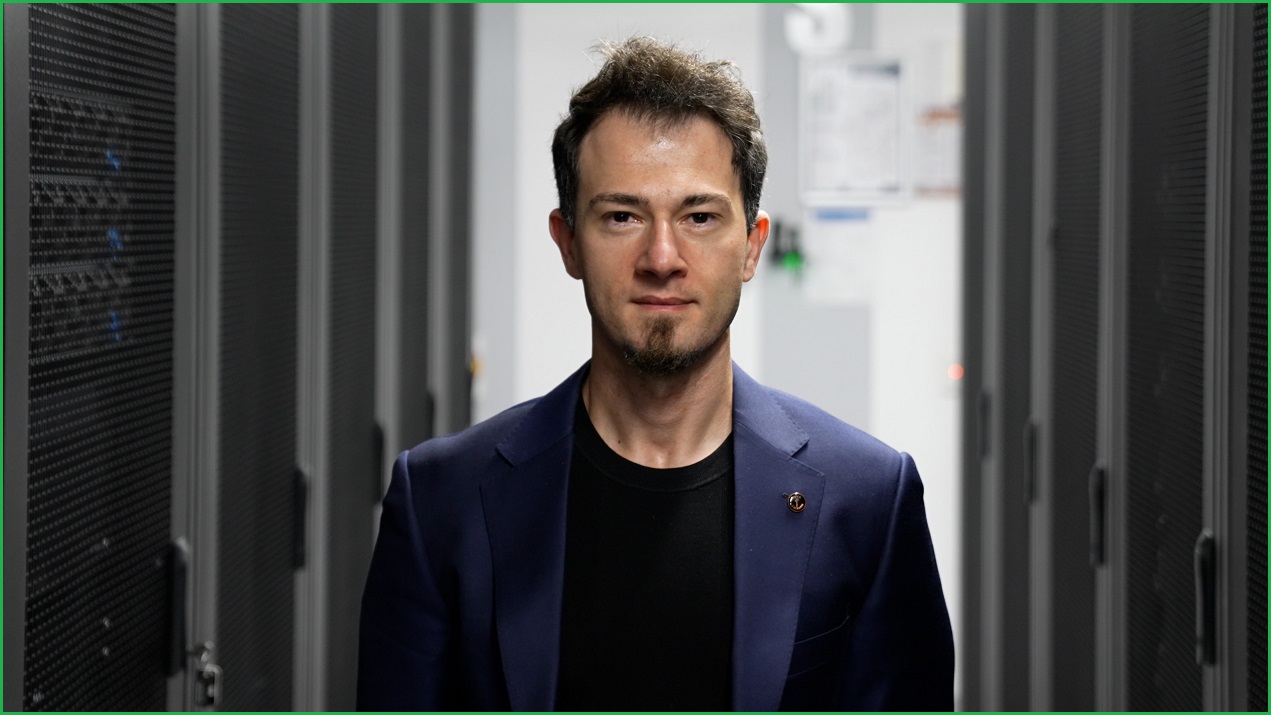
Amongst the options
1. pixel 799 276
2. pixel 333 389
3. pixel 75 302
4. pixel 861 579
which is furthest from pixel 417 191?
pixel 861 579

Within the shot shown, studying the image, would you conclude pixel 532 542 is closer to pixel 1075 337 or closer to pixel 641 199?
pixel 641 199

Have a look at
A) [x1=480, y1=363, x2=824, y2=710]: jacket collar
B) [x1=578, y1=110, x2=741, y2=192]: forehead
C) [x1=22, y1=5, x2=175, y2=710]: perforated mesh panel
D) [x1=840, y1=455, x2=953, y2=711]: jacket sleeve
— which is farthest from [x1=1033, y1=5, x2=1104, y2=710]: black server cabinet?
[x1=22, y1=5, x2=175, y2=710]: perforated mesh panel

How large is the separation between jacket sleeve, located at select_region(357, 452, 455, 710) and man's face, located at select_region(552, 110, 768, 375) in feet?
0.96

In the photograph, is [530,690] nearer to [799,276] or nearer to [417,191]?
[417,191]

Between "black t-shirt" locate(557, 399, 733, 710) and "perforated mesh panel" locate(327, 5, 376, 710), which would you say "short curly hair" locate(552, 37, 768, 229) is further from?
"perforated mesh panel" locate(327, 5, 376, 710)

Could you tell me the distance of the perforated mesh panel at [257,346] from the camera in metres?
2.06

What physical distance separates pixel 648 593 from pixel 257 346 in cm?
105

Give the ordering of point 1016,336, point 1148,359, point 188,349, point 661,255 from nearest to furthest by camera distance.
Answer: point 661,255, point 188,349, point 1148,359, point 1016,336

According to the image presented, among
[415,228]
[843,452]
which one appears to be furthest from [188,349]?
[415,228]

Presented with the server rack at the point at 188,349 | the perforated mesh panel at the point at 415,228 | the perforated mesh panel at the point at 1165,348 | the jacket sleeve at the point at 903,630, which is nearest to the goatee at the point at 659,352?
the jacket sleeve at the point at 903,630

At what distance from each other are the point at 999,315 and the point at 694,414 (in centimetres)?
230

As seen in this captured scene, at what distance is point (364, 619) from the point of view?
1.49 meters

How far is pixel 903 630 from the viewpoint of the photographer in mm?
1469

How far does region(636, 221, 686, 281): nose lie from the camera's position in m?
1.33
